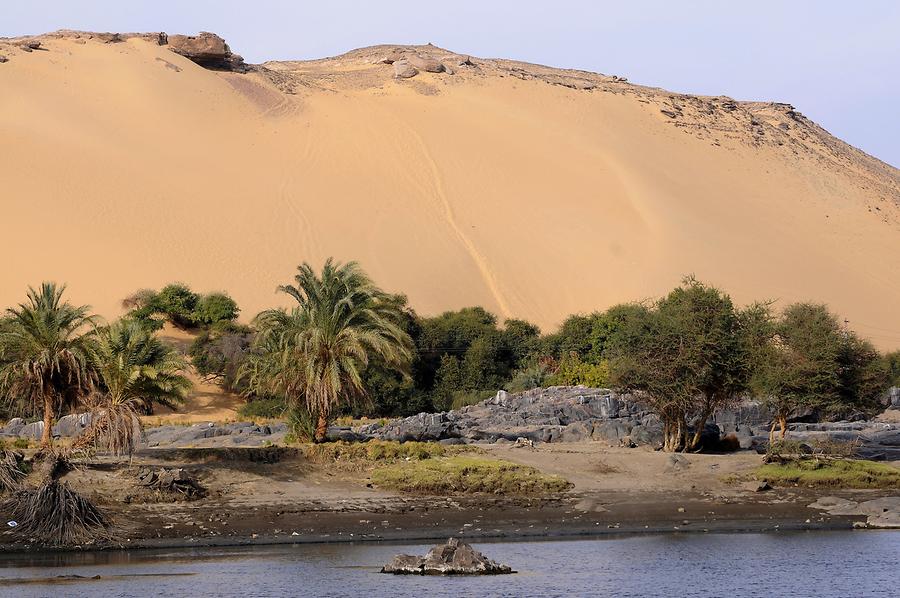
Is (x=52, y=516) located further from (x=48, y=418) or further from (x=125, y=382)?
(x=48, y=418)

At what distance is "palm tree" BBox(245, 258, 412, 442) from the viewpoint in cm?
2675

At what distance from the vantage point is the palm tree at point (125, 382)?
23.0 meters

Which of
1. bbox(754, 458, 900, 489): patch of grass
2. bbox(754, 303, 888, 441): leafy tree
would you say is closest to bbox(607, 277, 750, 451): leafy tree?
bbox(754, 303, 888, 441): leafy tree

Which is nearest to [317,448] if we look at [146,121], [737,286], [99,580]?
[99,580]

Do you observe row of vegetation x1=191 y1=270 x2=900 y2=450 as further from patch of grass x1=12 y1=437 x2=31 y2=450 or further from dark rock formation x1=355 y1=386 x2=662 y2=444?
patch of grass x1=12 y1=437 x2=31 y2=450

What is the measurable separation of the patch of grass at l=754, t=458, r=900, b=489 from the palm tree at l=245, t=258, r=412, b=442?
7.98 meters

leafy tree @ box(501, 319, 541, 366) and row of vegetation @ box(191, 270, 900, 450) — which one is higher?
leafy tree @ box(501, 319, 541, 366)

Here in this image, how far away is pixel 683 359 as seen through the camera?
3002 cm

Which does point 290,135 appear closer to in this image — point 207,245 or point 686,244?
point 207,245

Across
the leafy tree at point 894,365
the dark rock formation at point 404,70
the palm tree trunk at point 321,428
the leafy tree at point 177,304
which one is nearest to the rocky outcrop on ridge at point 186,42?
the dark rock formation at point 404,70

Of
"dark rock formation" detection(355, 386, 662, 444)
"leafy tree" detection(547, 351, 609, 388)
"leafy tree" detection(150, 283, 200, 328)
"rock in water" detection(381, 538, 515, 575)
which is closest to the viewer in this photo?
"rock in water" detection(381, 538, 515, 575)

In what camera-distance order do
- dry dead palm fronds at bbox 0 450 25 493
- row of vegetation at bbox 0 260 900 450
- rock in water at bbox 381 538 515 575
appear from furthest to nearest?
row of vegetation at bbox 0 260 900 450 → dry dead palm fronds at bbox 0 450 25 493 → rock in water at bbox 381 538 515 575

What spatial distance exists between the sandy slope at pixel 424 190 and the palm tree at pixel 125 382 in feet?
109

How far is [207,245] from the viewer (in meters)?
64.4
